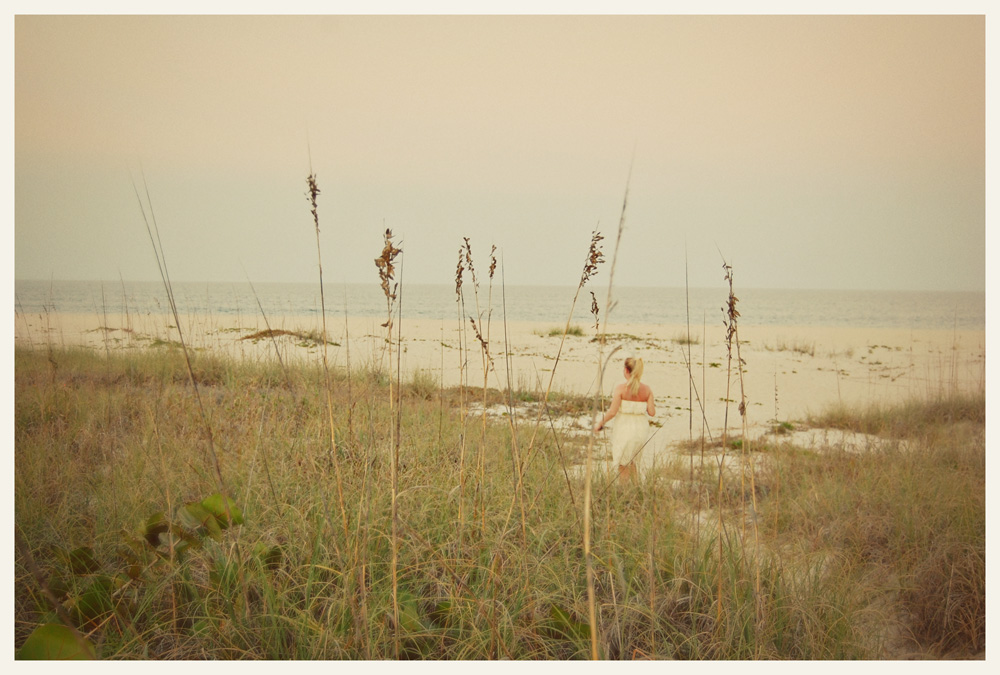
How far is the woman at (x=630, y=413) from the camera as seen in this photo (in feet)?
8.32

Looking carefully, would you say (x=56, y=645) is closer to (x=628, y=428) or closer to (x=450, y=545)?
(x=450, y=545)

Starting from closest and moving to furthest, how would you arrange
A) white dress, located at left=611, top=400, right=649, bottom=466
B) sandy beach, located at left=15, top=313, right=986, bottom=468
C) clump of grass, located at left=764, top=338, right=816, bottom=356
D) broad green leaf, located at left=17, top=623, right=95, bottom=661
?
broad green leaf, located at left=17, top=623, right=95, bottom=661 < sandy beach, located at left=15, top=313, right=986, bottom=468 < white dress, located at left=611, top=400, right=649, bottom=466 < clump of grass, located at left=764, top=338, right=816, bottom=356

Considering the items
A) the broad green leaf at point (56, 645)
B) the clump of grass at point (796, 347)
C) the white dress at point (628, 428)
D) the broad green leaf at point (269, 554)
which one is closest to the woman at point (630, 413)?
the white dress at point (628, 428)

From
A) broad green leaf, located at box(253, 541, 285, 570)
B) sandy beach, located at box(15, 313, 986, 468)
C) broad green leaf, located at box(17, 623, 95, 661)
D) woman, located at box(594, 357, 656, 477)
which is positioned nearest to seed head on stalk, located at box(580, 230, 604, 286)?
sandy beach, located at box(15, 313, 986, 468)

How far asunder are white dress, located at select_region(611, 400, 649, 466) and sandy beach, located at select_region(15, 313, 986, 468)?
124 millimetres

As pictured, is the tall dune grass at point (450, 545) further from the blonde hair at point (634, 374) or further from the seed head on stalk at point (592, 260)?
the blonde hair at point (634, 374)

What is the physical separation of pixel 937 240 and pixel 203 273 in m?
2.92

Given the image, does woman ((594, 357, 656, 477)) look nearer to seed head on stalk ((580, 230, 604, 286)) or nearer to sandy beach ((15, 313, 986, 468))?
sandy beach ((15, 313, 986, 468))

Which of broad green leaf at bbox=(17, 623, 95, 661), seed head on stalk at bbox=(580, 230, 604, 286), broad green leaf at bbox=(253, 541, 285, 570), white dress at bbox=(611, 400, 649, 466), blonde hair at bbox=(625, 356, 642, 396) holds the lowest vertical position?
broad green leaf at bbox=(17, 623, 95, 661)

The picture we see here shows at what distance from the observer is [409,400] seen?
11.3 feet

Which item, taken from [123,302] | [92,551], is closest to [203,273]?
[123,302]

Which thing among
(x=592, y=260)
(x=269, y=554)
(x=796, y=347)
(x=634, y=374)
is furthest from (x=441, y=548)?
(x=796, y=347)

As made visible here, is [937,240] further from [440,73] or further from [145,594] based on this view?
[145,594]

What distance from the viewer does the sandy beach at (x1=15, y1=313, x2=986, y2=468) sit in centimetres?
241
